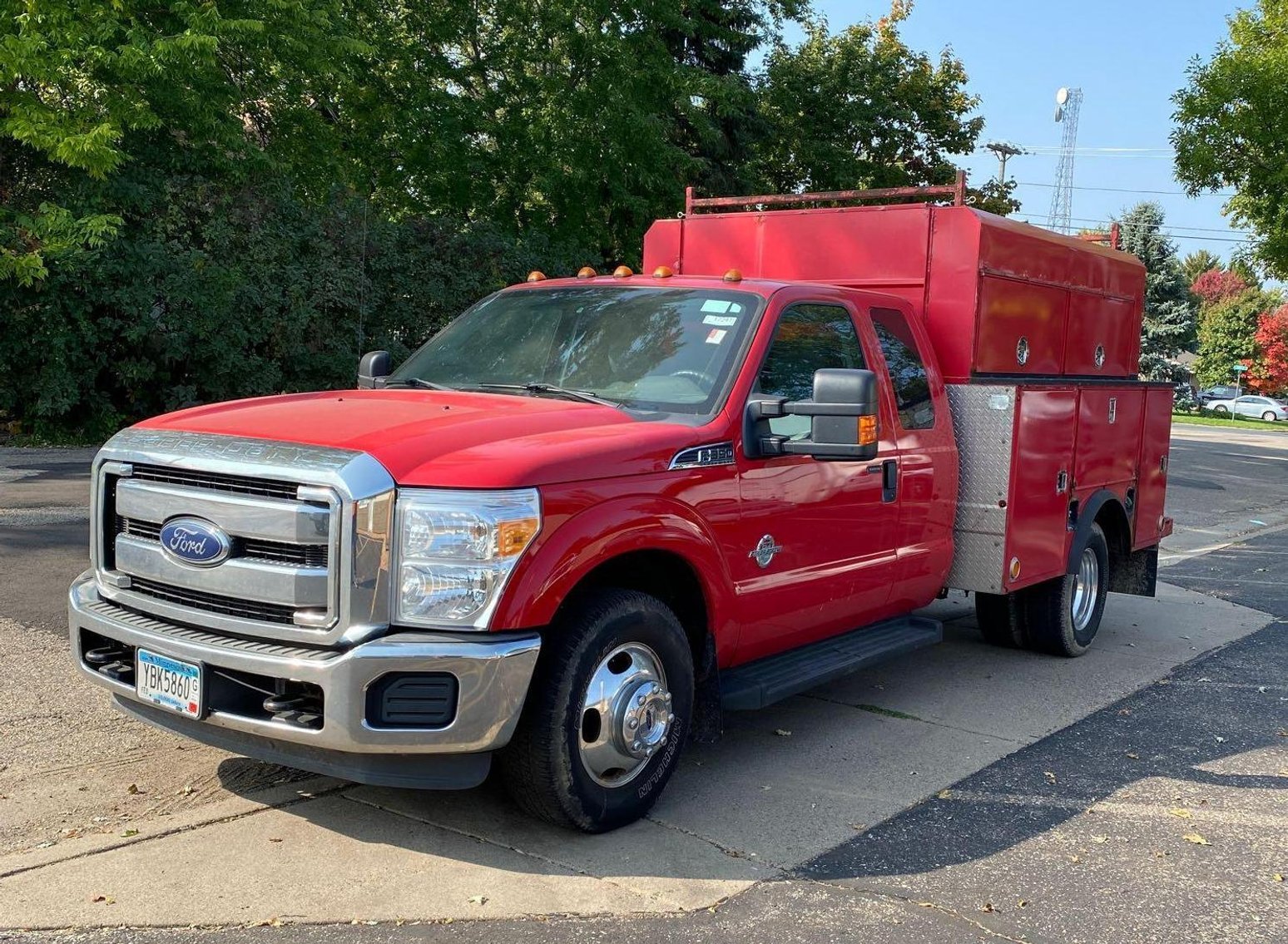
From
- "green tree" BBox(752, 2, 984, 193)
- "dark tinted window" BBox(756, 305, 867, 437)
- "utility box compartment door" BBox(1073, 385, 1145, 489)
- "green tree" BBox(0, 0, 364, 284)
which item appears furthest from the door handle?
"green tree" BBox(752, 2, 984, 193)

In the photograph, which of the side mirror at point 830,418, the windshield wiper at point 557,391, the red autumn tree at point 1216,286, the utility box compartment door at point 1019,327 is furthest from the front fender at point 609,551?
the red autumn tree at point 1216,286

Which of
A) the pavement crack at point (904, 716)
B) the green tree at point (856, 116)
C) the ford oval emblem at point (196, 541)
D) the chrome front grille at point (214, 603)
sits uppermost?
the green tree at point (856, 116)

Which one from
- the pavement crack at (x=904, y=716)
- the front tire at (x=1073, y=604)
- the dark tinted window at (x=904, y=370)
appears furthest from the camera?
the front tire at (x=1073, y=604)

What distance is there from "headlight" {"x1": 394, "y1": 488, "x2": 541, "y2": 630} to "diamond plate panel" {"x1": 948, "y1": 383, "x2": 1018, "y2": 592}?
3388 mm

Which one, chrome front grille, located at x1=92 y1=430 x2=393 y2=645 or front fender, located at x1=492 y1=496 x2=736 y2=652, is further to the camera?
front fender, located at x1=492 y1=496 x2=736 y2=652

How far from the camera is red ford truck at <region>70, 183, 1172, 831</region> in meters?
3.83

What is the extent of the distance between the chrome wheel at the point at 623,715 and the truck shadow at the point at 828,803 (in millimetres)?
281

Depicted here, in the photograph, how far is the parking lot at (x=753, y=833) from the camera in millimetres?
3781

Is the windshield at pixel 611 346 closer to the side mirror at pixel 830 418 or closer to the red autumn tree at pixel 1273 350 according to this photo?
the side mirror at pixel 830 418

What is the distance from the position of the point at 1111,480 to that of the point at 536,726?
509cm

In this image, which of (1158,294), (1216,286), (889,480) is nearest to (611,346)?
(889,480)

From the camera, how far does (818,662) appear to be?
5.44 m

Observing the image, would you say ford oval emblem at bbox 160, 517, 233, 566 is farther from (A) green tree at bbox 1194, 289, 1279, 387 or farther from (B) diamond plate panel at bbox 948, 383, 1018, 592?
(A) green tree at bbox 1194, 289, 1279, 387

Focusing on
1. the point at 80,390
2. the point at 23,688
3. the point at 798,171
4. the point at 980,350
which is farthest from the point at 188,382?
the point at 798,171
